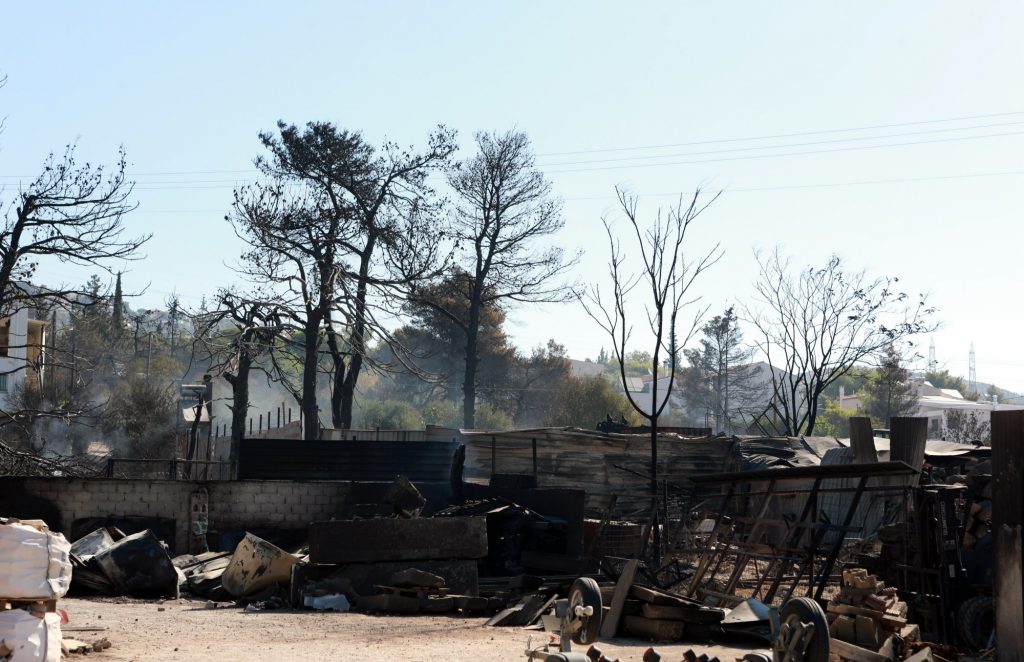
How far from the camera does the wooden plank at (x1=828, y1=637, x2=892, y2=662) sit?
949 cm

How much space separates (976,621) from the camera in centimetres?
1160

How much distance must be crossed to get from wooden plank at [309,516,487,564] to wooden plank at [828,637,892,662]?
621 centimetres

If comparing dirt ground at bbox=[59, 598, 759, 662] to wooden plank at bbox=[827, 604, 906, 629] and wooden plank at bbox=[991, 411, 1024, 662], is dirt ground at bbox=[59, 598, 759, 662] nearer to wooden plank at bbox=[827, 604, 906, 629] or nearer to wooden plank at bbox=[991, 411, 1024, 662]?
wooden plank at bbox=[827, 604, 906, 629]

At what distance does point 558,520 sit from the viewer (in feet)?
56.2

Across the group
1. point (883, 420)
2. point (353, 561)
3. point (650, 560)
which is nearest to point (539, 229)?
point (650, 560)

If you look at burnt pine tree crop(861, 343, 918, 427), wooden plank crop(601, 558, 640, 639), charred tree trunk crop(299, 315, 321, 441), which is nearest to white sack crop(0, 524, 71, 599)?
wooden plank crop(601, 558, 640, 639)

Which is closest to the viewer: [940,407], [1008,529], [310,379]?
[1008,529]

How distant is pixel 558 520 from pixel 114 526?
310 inches

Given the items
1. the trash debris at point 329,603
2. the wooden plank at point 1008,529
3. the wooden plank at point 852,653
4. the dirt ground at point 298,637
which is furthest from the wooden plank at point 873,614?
the trash debris at point 329,603

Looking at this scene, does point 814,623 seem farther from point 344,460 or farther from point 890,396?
point 890,396

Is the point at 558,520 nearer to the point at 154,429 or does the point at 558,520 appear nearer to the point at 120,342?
the point at 154,429

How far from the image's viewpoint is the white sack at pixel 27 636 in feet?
25.5

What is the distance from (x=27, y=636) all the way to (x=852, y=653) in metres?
7.10

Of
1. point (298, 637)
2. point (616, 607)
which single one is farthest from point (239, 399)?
point (616, 607)
